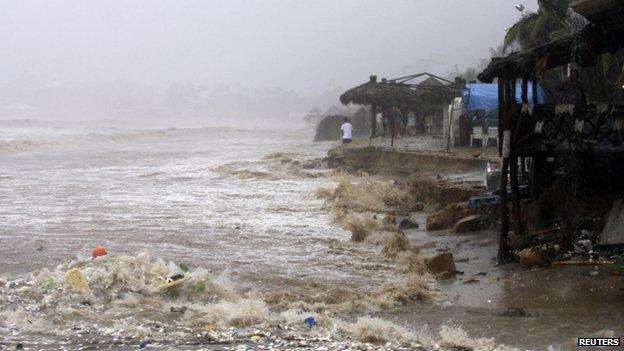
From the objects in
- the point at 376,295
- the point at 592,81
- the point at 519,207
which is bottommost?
the point at 376,295

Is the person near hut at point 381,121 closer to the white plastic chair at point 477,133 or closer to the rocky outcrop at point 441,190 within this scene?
the white plastic chair at point 477,133

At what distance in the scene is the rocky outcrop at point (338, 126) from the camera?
148 feet

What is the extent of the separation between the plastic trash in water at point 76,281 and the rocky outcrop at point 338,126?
3637 cm

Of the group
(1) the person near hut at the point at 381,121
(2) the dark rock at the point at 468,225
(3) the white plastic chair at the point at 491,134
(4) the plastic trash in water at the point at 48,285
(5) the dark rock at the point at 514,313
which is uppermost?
(1) the person near hut at the point at 381,121

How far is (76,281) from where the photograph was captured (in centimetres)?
833

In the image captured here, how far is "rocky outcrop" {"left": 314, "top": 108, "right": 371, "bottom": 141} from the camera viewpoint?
148ft

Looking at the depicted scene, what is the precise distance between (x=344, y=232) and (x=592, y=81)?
37.3ft

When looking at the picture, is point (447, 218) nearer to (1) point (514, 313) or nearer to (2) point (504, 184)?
(2) point (504, 184)

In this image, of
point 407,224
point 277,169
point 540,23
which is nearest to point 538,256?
point 407,224

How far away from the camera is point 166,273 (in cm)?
898

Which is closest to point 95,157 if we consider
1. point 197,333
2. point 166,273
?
point 166,273

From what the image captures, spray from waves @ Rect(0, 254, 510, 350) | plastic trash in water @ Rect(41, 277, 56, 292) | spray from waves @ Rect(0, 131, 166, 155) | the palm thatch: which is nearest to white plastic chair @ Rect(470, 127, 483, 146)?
the palm thatch

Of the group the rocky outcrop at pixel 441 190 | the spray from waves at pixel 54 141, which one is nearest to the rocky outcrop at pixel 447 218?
the rocky outcrop at pixel 441 190

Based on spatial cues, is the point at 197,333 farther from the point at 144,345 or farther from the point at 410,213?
the point at 410,213
